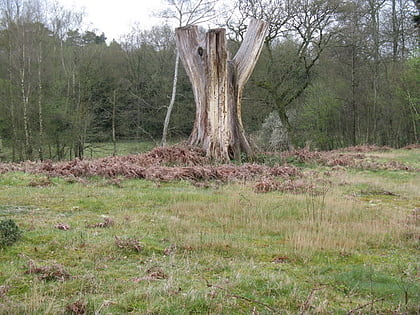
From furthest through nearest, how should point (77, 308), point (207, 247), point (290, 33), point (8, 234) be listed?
point (290, 33) → point (207, 247) → point (8, 234) → point (77, 308)

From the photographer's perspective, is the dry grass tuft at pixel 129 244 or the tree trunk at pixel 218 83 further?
the tree trunk at pixel 218 83

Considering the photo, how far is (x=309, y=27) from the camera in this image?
2572 centimetres

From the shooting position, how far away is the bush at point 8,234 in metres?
5.52

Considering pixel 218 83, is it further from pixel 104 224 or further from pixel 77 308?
pixel 77 308

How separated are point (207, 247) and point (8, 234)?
2.77 m

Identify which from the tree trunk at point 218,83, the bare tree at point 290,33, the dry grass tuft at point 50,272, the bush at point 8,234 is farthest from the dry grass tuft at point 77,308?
the bare tree at point 290,33

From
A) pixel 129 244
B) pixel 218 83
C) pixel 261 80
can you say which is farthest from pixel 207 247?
pixel 261 80

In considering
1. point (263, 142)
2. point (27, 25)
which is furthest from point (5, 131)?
point (263, 142)

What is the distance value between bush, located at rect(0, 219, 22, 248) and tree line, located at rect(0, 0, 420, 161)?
75.6ft

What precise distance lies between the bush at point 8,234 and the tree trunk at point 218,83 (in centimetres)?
1215

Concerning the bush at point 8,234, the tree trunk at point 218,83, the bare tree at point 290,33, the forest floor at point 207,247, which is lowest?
the forest floor at point 207,247

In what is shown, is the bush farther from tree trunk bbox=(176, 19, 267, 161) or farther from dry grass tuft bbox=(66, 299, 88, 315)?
tree trunk bbox=(176, 19, 267, 161)

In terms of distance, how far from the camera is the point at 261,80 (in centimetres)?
2819

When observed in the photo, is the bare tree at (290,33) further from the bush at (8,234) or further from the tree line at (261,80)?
the bush at (8,234)
